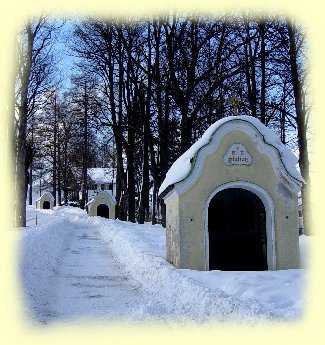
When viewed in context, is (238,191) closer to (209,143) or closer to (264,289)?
(209,143)

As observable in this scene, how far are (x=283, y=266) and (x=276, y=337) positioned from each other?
5597mm

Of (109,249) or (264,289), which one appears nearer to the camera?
(264,289)

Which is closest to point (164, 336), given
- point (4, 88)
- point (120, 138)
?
point (4, 88)

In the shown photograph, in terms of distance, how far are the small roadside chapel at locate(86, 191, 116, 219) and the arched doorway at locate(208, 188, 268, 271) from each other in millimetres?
27178

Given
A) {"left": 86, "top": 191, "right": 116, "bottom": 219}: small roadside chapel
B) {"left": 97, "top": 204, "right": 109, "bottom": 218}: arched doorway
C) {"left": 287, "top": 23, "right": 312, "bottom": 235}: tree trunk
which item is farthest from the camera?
{"left": 97, "top": 204, "right": 109, "bottom": 218}: arched doorway

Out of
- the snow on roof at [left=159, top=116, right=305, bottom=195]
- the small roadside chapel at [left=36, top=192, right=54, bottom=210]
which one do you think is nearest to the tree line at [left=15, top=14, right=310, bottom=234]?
the snow on roof at [left=159, top=116, right=305, bottom=195]

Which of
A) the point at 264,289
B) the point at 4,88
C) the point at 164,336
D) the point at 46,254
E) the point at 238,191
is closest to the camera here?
the point at 164,336

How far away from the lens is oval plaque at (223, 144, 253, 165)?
10698 millimetres

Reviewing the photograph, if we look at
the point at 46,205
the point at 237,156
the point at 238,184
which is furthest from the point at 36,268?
the point at 46,205

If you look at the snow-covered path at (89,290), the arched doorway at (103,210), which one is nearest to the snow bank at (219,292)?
the snow-covered path at (89,290)

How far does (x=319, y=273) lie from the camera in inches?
376

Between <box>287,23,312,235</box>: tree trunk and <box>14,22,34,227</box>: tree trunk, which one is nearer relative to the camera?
<box>287,23,312,235</box>: tree trunk

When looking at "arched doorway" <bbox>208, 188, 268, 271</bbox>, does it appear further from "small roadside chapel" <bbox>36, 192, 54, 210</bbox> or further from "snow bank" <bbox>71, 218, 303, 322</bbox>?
"small roadside chapel" <bbox>36, 192, 54, 210</bbox>

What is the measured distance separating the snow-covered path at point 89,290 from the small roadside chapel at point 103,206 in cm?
2276
